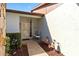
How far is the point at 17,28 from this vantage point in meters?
12.3

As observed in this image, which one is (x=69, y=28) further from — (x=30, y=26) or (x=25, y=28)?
(x=30, y=26)

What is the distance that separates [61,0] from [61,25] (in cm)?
533

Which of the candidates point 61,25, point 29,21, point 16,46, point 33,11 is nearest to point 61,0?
point 61,25

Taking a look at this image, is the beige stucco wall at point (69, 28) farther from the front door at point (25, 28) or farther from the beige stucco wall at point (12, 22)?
the front door at point (25, 28)

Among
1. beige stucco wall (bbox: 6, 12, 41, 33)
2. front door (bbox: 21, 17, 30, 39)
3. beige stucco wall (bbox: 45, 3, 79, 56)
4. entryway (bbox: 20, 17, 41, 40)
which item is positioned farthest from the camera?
entryway (bbox: 20, 17, 41, 40)

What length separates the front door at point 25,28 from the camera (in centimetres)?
1596

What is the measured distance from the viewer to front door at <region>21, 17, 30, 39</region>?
16.0 m

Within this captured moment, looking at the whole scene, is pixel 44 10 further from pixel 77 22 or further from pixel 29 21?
pixel 77 22

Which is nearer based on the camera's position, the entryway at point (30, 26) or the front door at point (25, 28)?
the front door at point (25, 28)

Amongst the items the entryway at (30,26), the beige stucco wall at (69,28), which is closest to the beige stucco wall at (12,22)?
the entryway at (30,26)

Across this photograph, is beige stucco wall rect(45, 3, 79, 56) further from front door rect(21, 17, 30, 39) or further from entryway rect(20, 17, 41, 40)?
entryway rect(20, 17, 41, 40)

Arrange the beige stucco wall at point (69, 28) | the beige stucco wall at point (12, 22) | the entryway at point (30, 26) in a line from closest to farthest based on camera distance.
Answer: the beige stucco wall at point (69, 28)
the beige stucco wall at point (12, 22)
the entryway at point (30, 26)

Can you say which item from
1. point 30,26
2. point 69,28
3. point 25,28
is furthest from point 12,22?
point 69,28

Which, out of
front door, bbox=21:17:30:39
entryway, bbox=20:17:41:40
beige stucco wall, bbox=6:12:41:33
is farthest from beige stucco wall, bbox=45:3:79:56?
entryway, bbox=20:17:41:40
